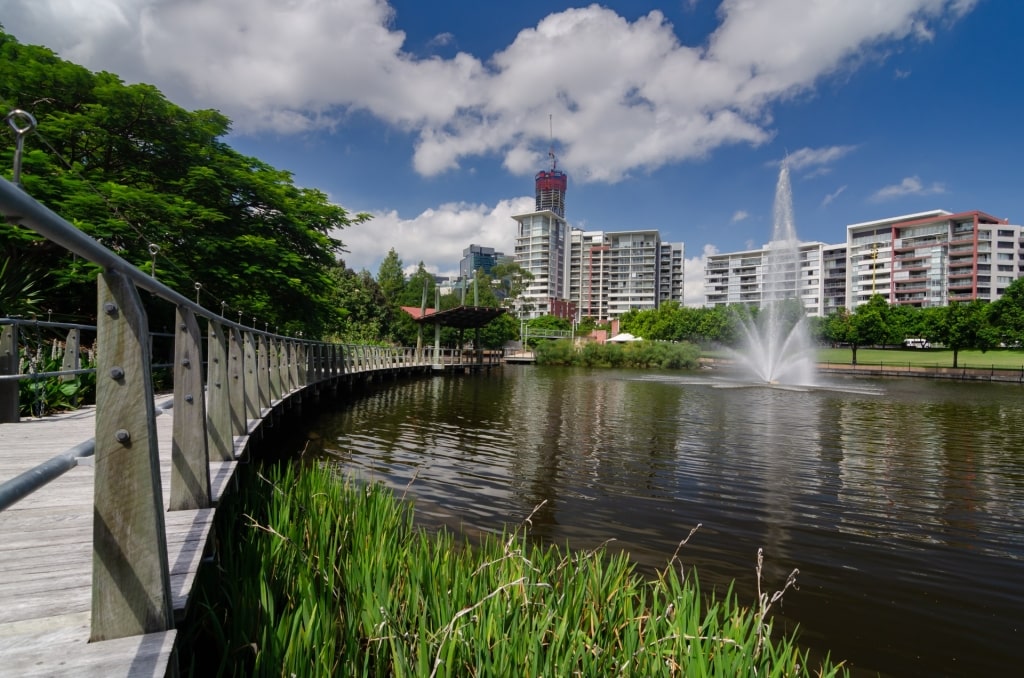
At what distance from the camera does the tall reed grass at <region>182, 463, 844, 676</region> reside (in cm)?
282

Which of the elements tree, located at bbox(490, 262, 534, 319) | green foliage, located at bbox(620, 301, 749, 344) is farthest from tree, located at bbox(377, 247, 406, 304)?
green foliage, located at bbox(620, 301, 749, 344)

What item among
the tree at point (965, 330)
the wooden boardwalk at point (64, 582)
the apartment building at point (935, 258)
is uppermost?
the apartment building at point (935, 258)

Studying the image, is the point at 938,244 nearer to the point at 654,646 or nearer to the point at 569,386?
the point at 569,386

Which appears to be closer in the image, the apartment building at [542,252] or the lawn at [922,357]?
the lawn at [922,357]

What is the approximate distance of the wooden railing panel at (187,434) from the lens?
345cm

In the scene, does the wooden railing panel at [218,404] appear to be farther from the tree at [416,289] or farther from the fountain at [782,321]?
the tree at [416,289]

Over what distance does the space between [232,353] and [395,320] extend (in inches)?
2224

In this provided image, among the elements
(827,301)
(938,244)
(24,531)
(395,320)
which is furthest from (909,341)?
(24,531)

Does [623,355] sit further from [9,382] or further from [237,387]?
[9,382]

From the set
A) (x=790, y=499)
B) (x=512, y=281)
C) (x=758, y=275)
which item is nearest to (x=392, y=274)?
(x=512, y=281)

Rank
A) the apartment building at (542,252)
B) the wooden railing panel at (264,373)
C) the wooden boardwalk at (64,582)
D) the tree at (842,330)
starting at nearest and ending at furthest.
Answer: the wooden boardwalk at (64,582) → the wooden railing panel at (264,373) → the tree at (842,330) → the apartment building at (542,252)

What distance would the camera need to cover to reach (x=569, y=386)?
3181 cm

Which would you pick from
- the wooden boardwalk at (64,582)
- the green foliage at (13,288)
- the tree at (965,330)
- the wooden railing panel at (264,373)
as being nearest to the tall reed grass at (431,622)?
the wooden boardwalk at (64,582)

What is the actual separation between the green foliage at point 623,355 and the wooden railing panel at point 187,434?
58.3 meters
